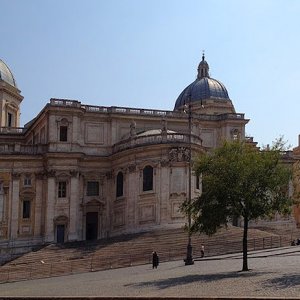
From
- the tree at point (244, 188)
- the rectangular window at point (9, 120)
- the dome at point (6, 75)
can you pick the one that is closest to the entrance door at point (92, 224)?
the rectangular window at point (9, 120)

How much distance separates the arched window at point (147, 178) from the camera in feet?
198

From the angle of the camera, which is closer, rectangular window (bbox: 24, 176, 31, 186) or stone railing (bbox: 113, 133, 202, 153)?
stone railing (bbox: 113, 133, 202, 153)

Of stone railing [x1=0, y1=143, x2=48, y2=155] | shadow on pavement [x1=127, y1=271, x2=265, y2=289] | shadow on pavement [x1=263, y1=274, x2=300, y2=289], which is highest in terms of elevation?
stone railing [x1=0, y1=143, x2=48, y2=155]

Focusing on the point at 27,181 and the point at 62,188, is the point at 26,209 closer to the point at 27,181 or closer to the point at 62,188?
the point at 27,181

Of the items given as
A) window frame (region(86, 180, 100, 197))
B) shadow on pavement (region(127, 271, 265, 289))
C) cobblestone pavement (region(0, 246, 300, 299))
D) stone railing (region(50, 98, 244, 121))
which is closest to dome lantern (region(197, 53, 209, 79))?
stone railing (region(50, 98, 244, 121))

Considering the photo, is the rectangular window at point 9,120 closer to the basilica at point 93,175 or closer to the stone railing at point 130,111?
the basilica at point 93,175

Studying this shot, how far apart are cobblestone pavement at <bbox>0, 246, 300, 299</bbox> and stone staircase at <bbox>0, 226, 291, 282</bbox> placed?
8.02 m

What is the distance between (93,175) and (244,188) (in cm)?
3330

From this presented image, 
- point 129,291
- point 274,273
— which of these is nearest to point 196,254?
point 274,273

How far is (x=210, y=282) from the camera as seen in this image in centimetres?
2792

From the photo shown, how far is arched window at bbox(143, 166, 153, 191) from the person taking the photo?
60438 millimetres

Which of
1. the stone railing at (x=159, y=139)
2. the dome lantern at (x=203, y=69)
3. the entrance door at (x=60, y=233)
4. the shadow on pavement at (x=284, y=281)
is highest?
the dome lantern at (x=203, y=69)

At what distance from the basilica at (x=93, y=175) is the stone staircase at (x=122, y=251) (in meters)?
4.68

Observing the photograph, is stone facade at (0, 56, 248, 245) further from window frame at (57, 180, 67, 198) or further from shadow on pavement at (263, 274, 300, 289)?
shadow on pavement at (263, 274, 300, 289)
